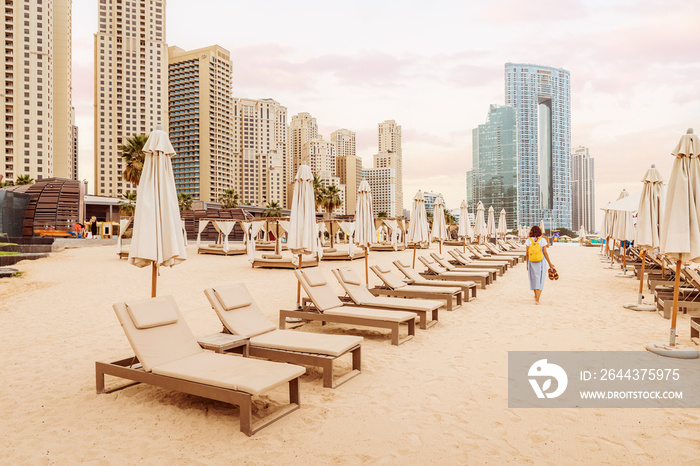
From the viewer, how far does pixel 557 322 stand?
6.85 meters

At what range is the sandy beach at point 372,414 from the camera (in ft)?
9.13

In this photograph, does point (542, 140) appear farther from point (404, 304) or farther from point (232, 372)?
point (232, 372)

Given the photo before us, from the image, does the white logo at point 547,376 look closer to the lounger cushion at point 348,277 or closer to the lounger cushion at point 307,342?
the lounger cushion at point 307,342

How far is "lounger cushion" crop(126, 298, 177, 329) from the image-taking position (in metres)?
3.90

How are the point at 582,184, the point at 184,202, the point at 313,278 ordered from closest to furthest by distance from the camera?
the point at 313,278 < the point at 184,202 < the point at 582,184

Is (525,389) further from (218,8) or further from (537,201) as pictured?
(537,201)

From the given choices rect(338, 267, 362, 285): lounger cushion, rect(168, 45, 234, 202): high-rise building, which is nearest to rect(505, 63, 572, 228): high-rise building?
rect(168, 45, 234, 202): high-rise building

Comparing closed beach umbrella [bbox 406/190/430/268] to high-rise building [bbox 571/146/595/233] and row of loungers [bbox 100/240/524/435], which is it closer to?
row of loungers [bbox 100/240/524/435]

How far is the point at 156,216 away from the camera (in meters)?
4.91

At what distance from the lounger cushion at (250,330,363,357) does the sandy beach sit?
0.36m

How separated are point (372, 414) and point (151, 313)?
2.34 metres

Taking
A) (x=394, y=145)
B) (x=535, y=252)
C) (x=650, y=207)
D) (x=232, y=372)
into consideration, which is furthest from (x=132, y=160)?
(x=394, y=145)

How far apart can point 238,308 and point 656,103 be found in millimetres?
12965

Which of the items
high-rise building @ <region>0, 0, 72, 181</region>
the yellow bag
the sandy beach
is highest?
high-rise building @ <region>0, 0, 72, 181</region>
